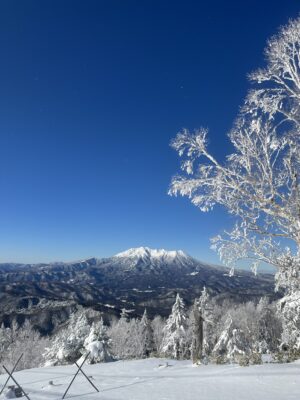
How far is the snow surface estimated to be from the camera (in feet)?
35.1

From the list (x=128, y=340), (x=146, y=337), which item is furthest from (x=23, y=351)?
(x=146, y=337)

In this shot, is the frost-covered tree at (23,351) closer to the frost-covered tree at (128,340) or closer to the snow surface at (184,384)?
the frost-covered tree at (128,340)

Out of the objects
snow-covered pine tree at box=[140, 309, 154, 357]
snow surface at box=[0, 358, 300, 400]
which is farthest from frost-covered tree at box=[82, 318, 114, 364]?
snow-covered pine tree at box=[140, 309, 154, 357]

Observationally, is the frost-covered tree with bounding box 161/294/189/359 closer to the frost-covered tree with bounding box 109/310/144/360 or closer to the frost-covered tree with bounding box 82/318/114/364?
the frost-covered tree with bounding box 109/310/144/360

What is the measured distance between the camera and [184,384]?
12.9m

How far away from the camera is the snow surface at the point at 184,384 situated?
10.7 meters

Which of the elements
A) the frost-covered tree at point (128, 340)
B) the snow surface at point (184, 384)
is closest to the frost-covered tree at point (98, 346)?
the snow surface at point (184, 384)

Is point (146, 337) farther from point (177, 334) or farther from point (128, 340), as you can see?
point (177, 334)

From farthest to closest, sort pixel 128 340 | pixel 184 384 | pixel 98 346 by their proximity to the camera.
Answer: pixel 128 340 → pixel 98 346 → pixel 184 384

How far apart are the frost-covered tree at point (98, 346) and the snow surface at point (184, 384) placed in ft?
27.8

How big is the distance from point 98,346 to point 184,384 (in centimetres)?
1572

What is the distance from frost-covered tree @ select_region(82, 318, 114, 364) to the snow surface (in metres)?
8.48

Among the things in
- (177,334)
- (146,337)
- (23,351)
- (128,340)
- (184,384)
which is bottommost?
(23,351)

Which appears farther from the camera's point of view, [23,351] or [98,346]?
[23,351]
